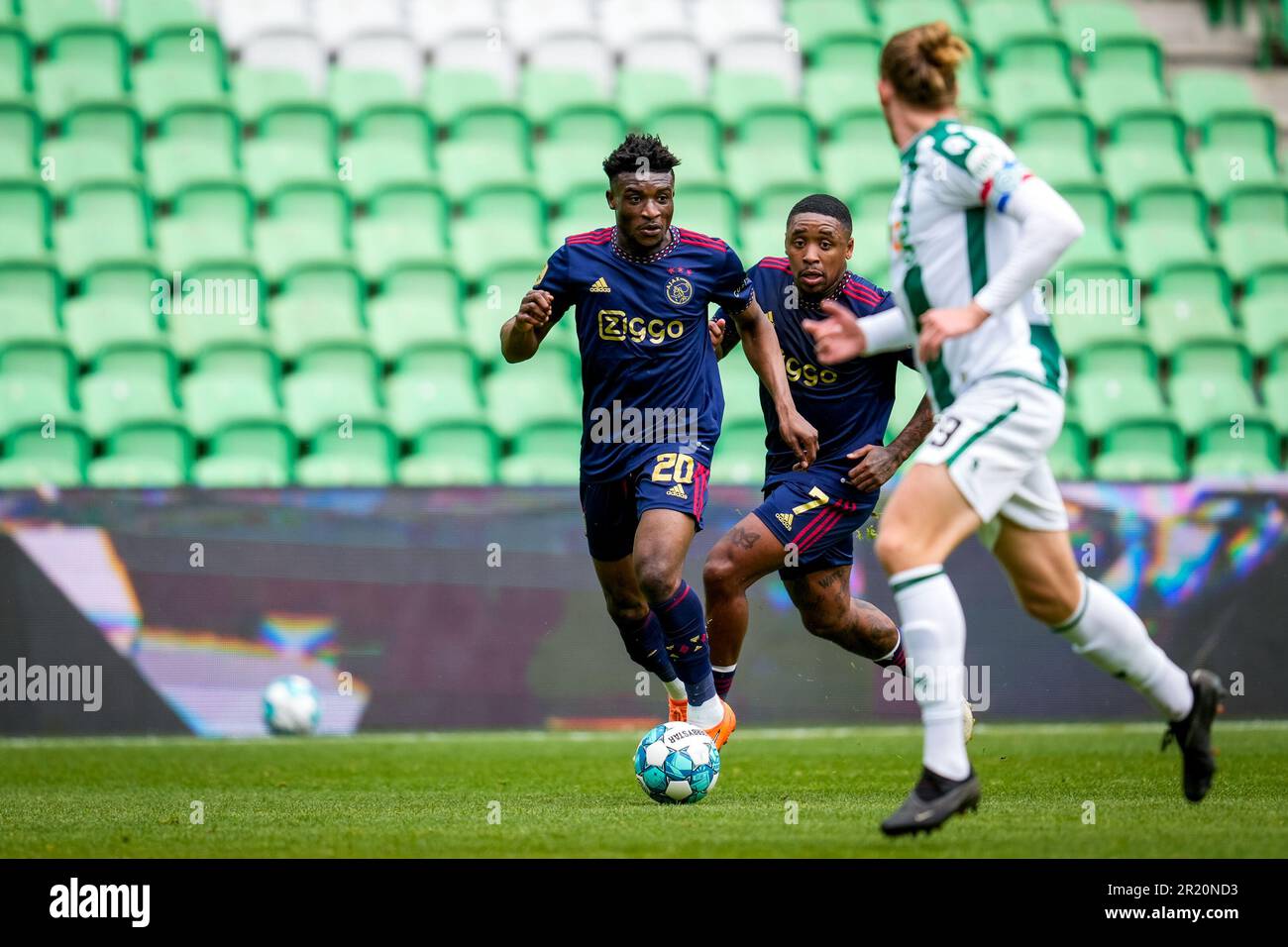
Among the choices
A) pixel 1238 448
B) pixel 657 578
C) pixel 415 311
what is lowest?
pixel 657 578

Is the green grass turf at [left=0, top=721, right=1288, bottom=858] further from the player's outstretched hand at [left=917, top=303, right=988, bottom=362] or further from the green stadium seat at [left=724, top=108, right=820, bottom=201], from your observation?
the green stadium seat at [left=724, top=108, right=820, bottom=201]

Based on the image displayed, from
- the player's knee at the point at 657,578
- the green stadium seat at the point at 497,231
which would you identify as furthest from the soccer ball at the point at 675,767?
the green stadium seat at the point at 497,231

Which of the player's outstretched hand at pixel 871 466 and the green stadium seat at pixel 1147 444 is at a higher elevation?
the green stadium seat at pixel 1147 444

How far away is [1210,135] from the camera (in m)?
16.1

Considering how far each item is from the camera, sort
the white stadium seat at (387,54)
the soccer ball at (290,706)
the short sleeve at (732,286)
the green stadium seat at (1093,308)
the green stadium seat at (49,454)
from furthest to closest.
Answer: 1. the white stadium seat at (387,54)
2. the green stadium seat at (1093,308)
3. the green stadium seat at (49,454)
4. the soccer ball at (290,706)
5. the short sleeve at (732,286)

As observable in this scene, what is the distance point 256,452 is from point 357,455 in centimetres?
79

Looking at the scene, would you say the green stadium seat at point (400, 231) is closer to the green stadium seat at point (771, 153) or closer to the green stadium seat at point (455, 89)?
the green stadium seat at point (455, 89)

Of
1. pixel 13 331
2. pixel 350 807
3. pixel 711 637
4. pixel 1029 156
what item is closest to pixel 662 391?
pixel 711 637

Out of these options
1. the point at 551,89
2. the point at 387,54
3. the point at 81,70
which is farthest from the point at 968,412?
the point at 81,70

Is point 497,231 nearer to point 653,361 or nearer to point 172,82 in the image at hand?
point 172,82

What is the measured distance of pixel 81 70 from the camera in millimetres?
15594

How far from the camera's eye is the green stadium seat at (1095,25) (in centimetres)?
1675

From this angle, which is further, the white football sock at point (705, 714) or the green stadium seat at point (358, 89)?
the green stadium seat at point (358, 89)
